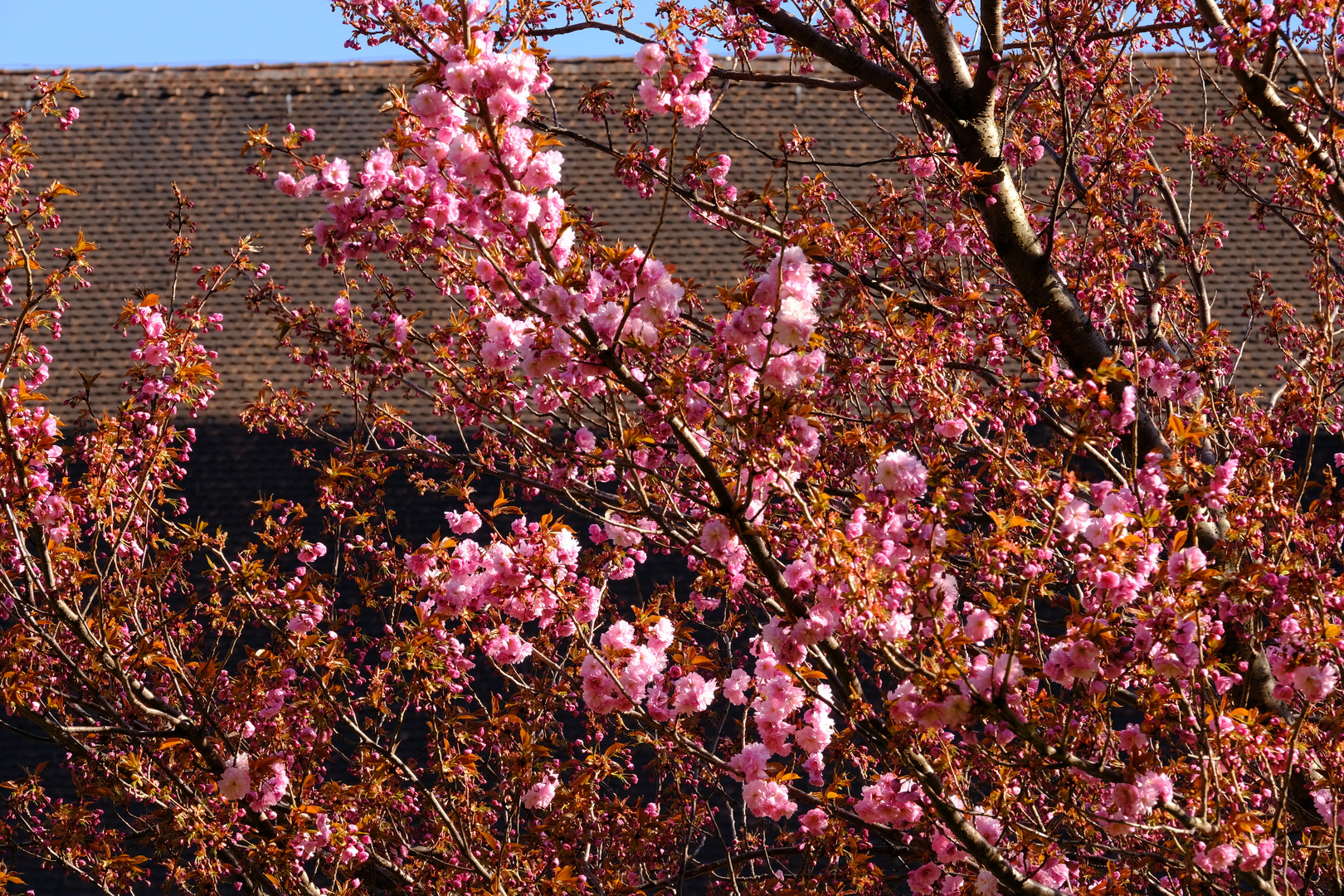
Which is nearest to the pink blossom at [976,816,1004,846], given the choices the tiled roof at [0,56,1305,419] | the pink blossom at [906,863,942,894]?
the pink blossom at [906,863,942,894]

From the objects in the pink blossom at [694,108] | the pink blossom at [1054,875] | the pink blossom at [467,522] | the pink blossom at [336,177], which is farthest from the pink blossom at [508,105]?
the pink blossom at [1054,875]

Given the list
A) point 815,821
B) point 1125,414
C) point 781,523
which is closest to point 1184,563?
point 1125,414

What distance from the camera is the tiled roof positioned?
13.7 m

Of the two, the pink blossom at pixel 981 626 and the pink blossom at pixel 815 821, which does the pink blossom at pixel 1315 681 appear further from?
the pink blossom at pixel 815 821

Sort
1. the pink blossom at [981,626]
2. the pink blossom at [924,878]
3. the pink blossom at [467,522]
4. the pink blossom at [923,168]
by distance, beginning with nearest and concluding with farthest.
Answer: the pink blossom at [981,626] < the pink blossom at [924,878] < the pink blossom at [467,522] < the pink blossom at [923,168]

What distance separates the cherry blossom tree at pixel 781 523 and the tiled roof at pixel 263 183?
8.24 meters

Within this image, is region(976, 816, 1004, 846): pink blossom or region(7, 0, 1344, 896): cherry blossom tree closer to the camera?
region(7, 0, 1344, 896): cherry blossom tree

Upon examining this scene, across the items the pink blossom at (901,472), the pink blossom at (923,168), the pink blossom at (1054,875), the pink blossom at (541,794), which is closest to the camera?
the pink blossom at (901,472)

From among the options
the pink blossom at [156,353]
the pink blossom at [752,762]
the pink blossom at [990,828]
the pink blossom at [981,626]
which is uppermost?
the pink blossom at [156,353]

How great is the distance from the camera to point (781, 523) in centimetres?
403

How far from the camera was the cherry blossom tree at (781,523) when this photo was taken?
298cm

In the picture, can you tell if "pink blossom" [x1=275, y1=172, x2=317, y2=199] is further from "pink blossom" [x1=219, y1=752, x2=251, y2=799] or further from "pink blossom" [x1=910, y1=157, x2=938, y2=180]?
"pink blossom" [x1=910, y1=157, x2=938, y2=180]

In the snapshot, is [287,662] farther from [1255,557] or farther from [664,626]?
[1255,557]

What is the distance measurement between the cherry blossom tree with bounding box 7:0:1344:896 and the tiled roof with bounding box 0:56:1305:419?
8239 mm
